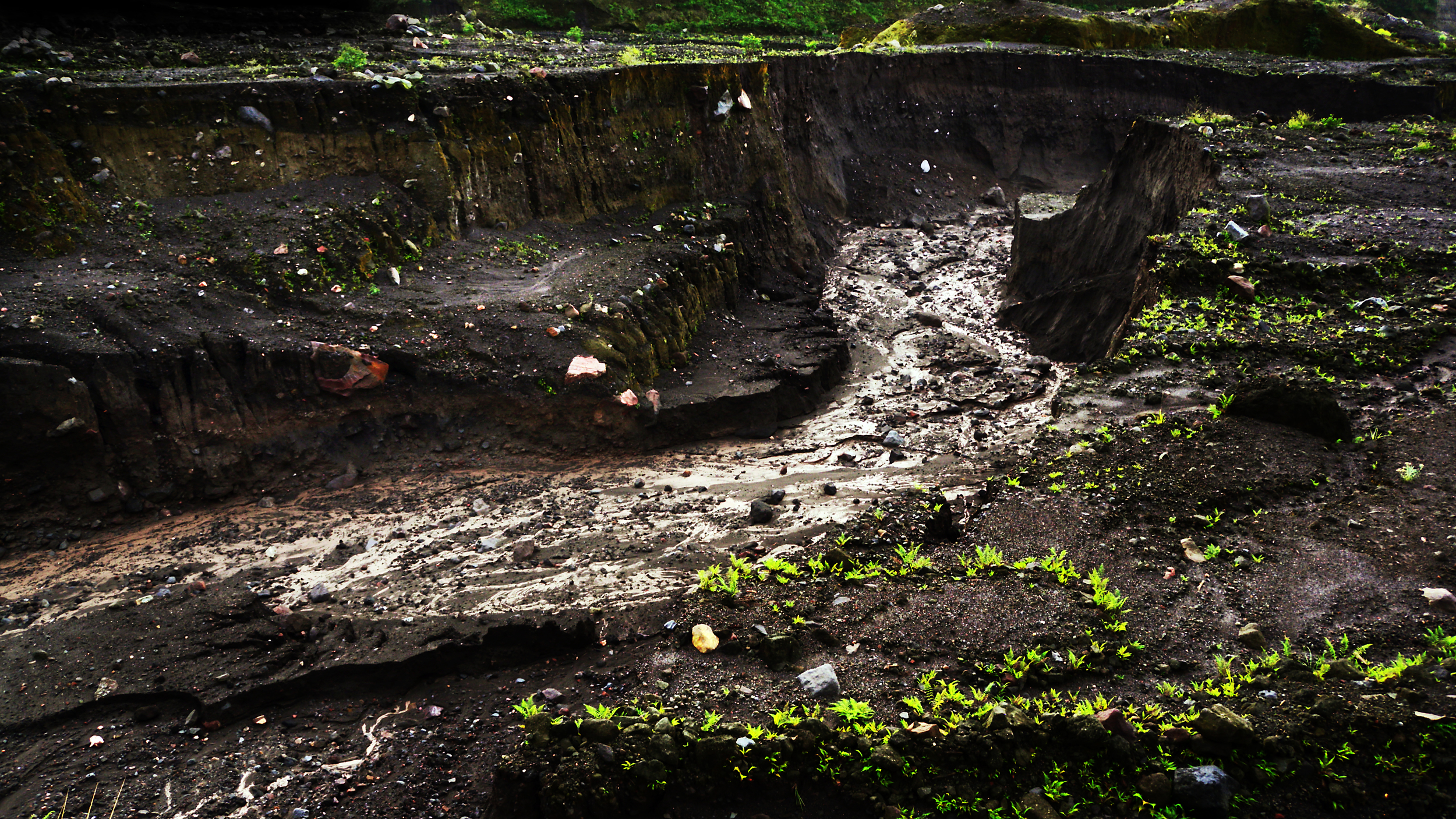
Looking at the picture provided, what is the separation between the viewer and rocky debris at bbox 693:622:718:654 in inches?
213

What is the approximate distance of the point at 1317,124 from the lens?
12.3 m

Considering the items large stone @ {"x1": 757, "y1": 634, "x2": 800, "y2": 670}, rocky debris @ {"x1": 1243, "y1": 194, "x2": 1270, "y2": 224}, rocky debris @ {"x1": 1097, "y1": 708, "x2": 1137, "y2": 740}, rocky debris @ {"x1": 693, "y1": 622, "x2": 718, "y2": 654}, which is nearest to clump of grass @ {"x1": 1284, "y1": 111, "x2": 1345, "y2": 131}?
rocky debris @ {"x1": 1243, "y1": 194, "x2": 1270, "y2": 224}

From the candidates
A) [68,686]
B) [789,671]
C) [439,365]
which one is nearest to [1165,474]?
[789,671]

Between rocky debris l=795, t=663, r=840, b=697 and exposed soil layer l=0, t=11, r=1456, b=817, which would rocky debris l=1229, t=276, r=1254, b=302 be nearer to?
exposed soil layer l=0, t=11, r=1456, b=817

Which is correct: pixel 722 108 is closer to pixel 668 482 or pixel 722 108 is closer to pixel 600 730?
pixel 668 482

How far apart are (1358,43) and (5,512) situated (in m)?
28.2

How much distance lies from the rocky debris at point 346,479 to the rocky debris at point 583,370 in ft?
8.40

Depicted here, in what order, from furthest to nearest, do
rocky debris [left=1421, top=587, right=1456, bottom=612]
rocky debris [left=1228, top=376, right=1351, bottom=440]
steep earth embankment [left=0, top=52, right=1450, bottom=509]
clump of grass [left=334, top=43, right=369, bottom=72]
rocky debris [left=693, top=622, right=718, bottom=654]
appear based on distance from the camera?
clump of grass [left=334, top=43, right=369, bottom=72] < steep earth embankment [left=0, top=52, right=1450, bottom=509] < rocky debris [left=1228, top=376, right=1351, bottom=440] < rocky debris [left=693, top=622, right=718, bottom=654] < rocky debris [left=1421, top=587, right=1456, bottom=612]

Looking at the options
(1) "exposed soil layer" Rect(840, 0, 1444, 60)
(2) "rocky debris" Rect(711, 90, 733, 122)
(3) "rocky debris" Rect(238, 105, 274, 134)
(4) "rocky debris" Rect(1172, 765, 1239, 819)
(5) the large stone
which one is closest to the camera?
(4) "rocky debris" Rect(1172, 765, 1239, 819)

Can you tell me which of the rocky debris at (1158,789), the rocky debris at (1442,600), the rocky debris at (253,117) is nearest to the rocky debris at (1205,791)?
the rocky debris at (1158,789)

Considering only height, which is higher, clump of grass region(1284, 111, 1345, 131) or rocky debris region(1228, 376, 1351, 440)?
clump of grass region(1284, 111, 1345, 131)

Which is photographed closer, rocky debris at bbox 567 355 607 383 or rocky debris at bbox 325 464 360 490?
rocky debris at bbox 325 464 360 490

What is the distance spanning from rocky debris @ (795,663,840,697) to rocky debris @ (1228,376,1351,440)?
4760 millimetres

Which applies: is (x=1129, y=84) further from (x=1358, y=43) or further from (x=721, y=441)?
(x=721, y=441)
